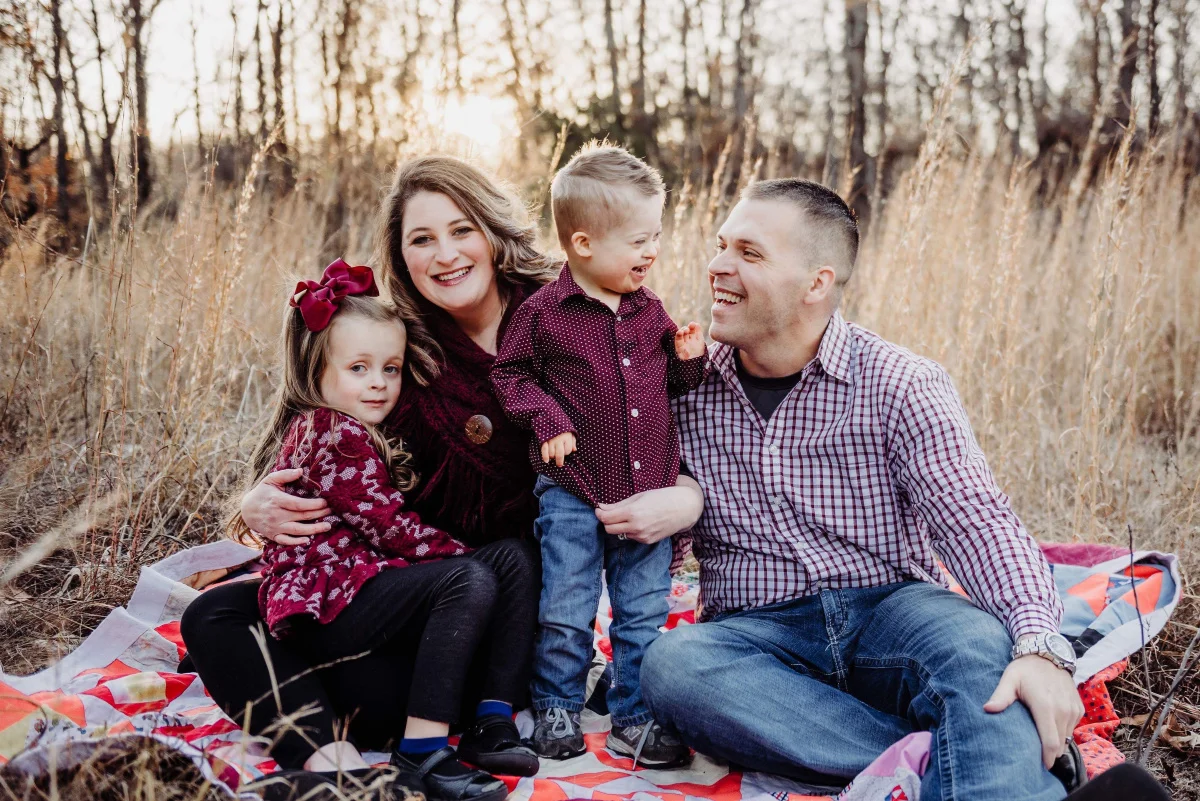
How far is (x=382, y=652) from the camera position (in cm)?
215

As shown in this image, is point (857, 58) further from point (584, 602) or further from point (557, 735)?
point (557, 735)

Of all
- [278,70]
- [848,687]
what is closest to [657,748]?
[848,687]

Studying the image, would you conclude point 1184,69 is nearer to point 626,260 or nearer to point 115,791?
point 626,260

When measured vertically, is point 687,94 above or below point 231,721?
above

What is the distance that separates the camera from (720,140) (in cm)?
1245

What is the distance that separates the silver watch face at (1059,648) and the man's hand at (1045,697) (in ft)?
0.07

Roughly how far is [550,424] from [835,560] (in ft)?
2.56

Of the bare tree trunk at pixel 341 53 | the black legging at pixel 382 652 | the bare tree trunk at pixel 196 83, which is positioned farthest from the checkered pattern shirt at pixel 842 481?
the bare tree trunk at pixel 341 53

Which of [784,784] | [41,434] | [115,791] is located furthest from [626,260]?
[41,434]

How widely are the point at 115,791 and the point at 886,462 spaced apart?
5.79 feet

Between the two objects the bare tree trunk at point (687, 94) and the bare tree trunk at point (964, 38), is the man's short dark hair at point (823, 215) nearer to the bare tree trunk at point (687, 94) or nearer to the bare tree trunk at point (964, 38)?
the bare tree trunk at point (687, 94)

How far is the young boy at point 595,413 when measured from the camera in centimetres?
225

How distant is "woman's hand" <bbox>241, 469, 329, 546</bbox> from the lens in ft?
6.96

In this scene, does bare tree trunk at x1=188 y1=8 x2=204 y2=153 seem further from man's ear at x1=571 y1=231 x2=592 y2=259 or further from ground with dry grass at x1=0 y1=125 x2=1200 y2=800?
man's ear at x1=571 y1=231 x2=592 y2=259
